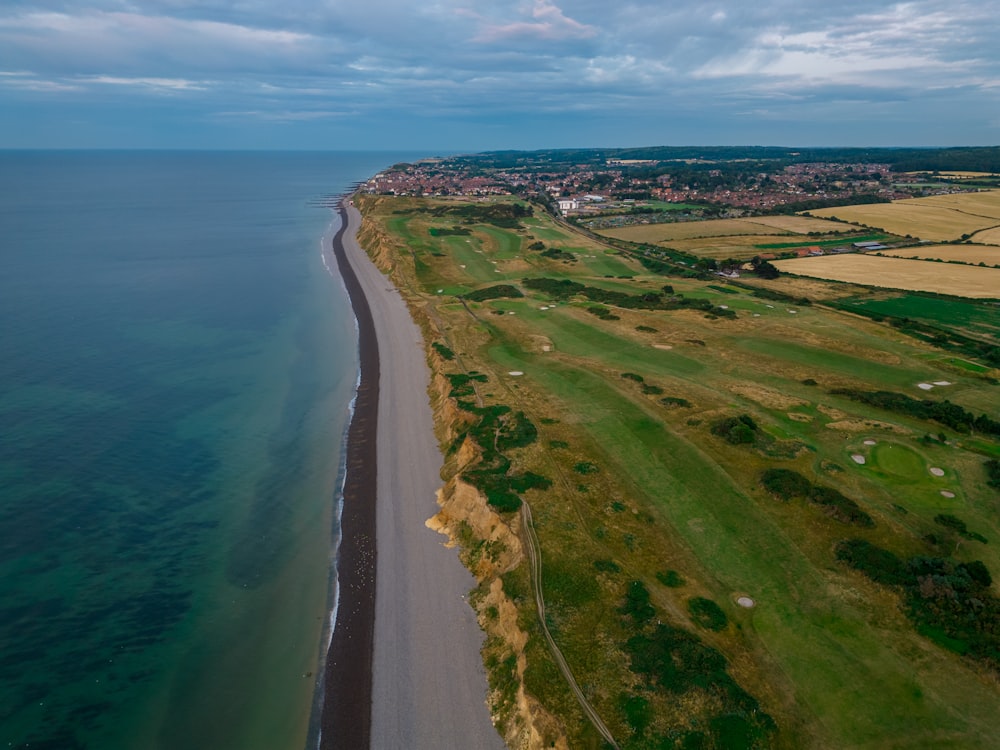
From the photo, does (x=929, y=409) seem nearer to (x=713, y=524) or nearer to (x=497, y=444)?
(x=713, y=524)

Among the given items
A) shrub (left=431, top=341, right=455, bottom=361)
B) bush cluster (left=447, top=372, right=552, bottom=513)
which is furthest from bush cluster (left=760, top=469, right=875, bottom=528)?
shrub (left=431, top=341, right=455, bottom=361)

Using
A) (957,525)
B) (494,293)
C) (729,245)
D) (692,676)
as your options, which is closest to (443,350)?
(494,293)

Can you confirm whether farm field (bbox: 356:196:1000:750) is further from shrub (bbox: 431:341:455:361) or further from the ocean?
the ocean

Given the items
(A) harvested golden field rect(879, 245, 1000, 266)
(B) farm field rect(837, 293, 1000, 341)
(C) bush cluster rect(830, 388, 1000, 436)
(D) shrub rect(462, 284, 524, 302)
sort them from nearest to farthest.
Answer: (C) bush cluster rect(830, 388, 1000, 436), (B) farm field rect(837, 293, 1000, 341), (D) shrub rect(462, 284, 524, 302), (A) harvested golden field rect(879, 245, 1000, 266)

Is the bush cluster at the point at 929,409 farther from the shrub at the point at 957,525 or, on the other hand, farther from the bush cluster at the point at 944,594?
the bush cluster at the point at 944,594

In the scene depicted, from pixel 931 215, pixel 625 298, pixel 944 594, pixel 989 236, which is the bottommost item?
pixel 944 594

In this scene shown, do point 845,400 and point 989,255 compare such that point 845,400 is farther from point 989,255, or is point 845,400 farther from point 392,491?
point 989,255
